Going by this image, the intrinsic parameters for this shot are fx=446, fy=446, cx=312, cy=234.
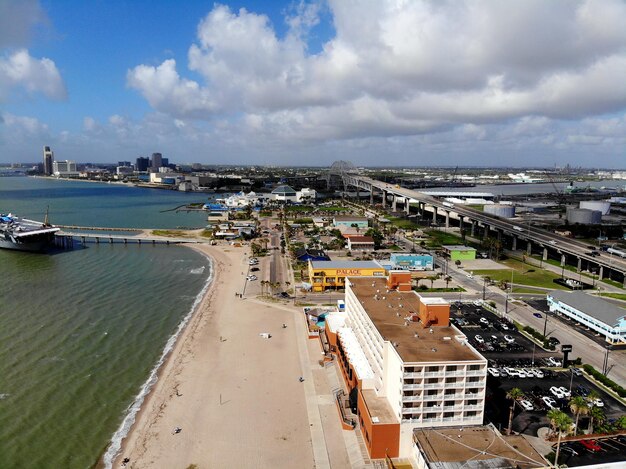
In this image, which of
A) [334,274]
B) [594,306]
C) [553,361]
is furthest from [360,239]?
[553,361]

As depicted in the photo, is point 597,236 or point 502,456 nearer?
point 502,456

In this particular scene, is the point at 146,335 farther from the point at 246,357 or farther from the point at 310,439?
the point at 310,439

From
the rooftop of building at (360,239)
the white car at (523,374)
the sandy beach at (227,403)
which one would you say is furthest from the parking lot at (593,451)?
the rooftop of building at (360,239)

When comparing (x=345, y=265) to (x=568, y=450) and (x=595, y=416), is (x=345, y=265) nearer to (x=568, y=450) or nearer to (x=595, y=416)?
(x=595, y=416)

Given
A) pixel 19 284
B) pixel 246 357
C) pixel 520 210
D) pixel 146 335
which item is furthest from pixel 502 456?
pixel 520 210

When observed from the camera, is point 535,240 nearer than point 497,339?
No
